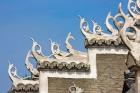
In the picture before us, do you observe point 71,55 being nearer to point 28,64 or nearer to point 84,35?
point 84,35

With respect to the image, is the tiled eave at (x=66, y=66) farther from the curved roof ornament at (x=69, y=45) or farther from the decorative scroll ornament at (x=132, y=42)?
the decorative scroll ornament at (x=132, y=42)

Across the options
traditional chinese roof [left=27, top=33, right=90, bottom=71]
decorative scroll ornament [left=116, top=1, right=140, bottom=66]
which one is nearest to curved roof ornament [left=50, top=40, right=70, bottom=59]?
traditional chinese roof [left=27, top=33, right=90, bottom=71]

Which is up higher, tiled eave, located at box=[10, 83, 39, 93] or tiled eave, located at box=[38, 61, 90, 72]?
tiled eave, located at box=[38, 61, 90, 72]

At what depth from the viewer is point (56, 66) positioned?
26.4m

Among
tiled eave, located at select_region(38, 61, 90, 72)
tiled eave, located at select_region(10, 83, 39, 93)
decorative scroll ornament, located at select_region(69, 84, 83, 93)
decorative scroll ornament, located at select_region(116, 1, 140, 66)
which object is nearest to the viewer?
decorative scroll ornament, located at select_region(116, 1, 140, 66)

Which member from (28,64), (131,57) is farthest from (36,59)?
(131,57)

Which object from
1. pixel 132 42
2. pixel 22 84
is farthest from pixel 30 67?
pixel 132 42

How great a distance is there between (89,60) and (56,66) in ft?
4.43

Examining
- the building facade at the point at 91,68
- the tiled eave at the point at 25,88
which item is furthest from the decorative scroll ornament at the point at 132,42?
the tiled eave at the point at 25,88

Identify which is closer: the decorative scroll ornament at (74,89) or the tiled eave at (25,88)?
the decorative scroll ornament at (74,89)

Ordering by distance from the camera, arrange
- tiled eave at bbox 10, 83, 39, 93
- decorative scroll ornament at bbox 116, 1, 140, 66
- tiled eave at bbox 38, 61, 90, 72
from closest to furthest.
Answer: decorative scroll ornament at bbox 116, 1, 140, 66 → tiled eave at bbox 38, 61, 90, 72 → tiled eave at bbox 10, 83, 39, 93

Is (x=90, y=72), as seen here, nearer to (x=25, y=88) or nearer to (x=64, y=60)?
(x=64, y=60)

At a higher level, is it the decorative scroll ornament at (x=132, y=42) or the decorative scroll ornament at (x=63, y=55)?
the decorative scroll ornament at (x=63, y=55)

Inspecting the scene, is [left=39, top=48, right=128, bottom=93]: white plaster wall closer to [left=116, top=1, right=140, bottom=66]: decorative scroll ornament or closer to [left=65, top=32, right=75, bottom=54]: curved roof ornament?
[left=65, top=32, right=75, bottom=54]: curved roof ornament
